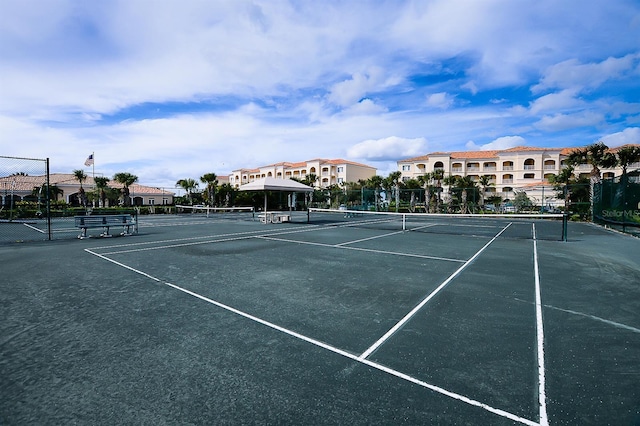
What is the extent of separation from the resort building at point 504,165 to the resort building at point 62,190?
176ft

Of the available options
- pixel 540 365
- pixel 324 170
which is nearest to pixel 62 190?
pixel 324 170

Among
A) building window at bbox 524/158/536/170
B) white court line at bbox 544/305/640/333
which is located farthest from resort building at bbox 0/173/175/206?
building window at bbox 524/158/536/170

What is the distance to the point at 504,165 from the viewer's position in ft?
220

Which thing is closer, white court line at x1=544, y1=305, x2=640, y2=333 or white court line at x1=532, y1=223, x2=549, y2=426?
white court line at x1=532, y1=223, x2=549, y2=426

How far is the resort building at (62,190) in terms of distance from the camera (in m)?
37.6

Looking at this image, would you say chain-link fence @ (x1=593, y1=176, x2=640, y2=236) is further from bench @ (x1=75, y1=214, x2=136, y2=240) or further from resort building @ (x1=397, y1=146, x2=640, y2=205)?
resort building @ (x1=397, y1=146, x2=640, y2=205)

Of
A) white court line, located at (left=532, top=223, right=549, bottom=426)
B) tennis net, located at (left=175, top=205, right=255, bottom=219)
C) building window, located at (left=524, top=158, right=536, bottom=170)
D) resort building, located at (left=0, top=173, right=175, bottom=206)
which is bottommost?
white court line, located at (left=532, top=223, right=549, bottom=426)

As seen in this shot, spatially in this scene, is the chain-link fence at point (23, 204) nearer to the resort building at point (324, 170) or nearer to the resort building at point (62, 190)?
the resort building at point (62, 190)

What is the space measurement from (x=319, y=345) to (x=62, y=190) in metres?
58.7

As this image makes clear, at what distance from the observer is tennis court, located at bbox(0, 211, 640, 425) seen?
273cm

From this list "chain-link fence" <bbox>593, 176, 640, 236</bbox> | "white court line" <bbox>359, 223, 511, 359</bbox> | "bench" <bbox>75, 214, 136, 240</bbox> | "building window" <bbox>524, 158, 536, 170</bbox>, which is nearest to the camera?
"white court line" <bbox>359, 223, 511, 359</bbox>

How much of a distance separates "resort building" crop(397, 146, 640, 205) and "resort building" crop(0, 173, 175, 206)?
176 ft

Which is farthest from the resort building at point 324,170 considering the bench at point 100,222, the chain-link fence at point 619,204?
the bench at point 100,222

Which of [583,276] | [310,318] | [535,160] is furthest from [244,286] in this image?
[535,160]
